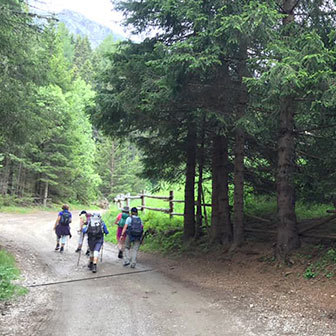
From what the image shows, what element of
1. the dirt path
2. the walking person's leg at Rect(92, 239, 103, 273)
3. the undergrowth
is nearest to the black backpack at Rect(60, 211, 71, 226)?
the dirt path

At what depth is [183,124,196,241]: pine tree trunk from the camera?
11.2 meters

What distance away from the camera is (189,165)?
11547mm

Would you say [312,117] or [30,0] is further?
[30,0]

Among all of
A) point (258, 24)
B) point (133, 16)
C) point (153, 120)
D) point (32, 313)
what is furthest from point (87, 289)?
point (133, 16)

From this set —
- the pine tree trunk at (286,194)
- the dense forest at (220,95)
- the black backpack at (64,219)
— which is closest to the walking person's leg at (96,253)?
the black backpack at (64,219)

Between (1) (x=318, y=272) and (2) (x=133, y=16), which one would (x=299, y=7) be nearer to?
(2) (x=133, y=16)

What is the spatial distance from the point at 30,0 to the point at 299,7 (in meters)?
6.91

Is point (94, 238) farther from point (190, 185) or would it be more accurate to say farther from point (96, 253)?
point (190, 185)

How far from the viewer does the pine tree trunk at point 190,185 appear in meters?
11.2

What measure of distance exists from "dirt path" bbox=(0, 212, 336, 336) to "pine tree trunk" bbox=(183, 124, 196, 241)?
2.25m

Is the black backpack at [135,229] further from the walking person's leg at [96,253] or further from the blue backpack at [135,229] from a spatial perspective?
the walking person's leg at [96,253]

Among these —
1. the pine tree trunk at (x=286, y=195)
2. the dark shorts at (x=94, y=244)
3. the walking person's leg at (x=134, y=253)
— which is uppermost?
the pine tree trunk at (x=286, y=195)

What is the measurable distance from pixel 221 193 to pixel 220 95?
330cm

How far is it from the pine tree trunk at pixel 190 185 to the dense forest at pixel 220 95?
0.04 meters
